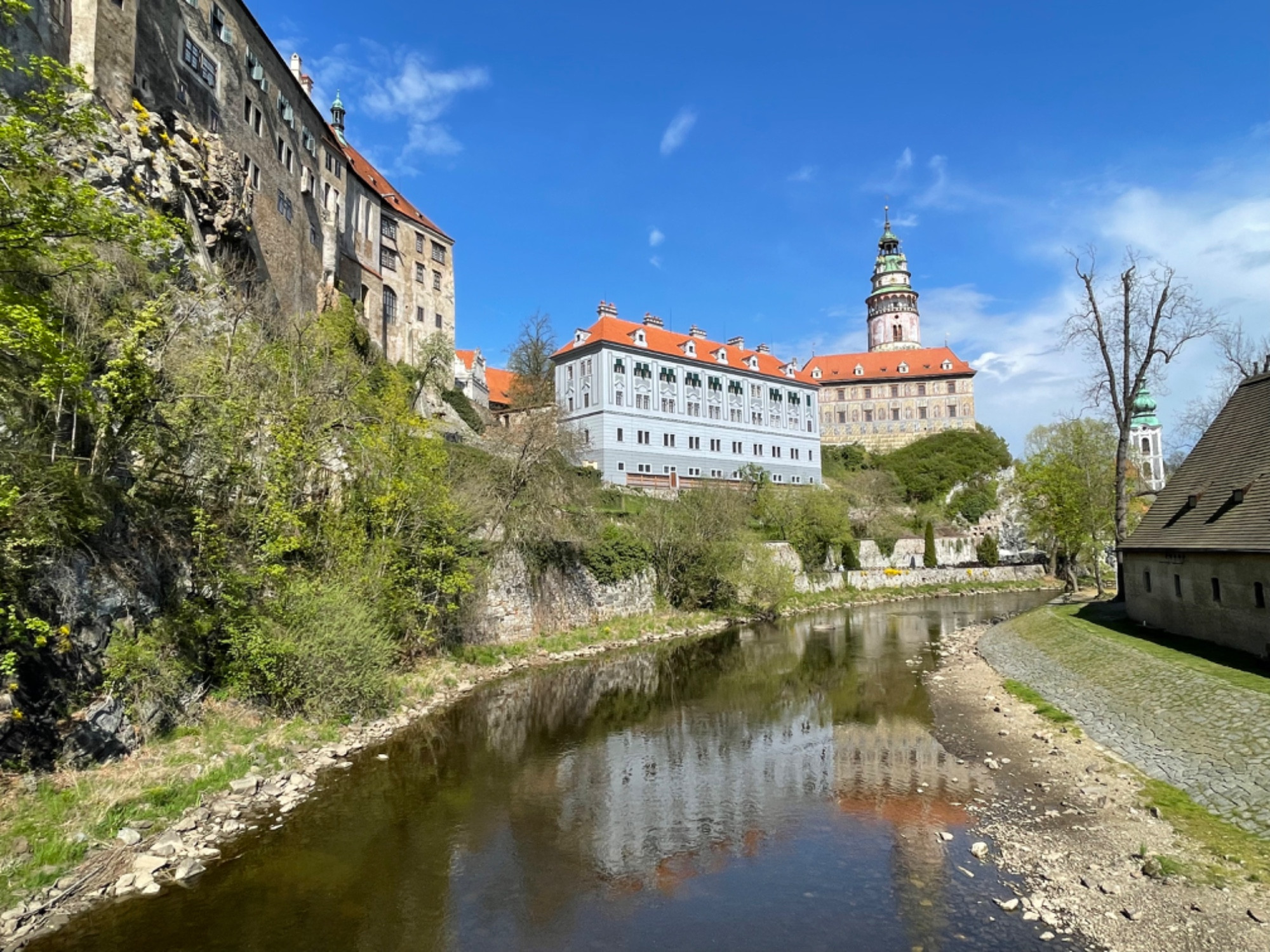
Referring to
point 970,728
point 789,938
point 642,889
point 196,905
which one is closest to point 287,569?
point 196,905

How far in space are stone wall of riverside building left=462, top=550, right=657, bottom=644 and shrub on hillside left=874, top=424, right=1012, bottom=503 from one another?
1495 inches

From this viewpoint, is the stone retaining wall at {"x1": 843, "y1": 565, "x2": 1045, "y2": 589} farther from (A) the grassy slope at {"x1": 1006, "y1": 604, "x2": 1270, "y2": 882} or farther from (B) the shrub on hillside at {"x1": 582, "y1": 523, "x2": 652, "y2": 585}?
(B) the shrub on hillside at {"x1": 582, "y1": 523, "x2": 652, "y2": 585}

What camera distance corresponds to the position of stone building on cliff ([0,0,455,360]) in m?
18.0

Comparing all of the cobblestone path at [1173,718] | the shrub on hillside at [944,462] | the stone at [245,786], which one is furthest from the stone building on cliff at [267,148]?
the shrub on hillside at [944,462]

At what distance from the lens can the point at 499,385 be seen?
177ft

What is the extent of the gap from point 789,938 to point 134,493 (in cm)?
1233

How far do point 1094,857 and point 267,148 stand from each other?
3197cm

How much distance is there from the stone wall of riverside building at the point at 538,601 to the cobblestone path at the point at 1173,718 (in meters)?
15.2

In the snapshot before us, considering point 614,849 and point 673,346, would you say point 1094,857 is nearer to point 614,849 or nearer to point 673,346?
point 614,849

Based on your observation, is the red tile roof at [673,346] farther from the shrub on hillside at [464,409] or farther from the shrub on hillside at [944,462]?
the shrub on hillside at [944,462]

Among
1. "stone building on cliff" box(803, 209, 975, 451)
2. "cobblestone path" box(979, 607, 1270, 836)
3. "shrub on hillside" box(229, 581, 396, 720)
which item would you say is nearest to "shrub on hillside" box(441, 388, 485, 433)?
"shrub on hillside" box(229, 581, 396, 720)

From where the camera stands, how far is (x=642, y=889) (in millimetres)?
8750

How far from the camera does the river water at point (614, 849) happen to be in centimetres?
773

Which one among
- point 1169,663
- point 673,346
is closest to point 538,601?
point 1169,663
